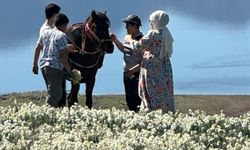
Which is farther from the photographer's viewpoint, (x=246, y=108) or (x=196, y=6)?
(x=196, y=6)

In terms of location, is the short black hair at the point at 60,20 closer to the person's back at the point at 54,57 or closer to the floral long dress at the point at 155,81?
the person's back at the point at 54,57

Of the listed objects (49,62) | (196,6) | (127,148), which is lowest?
(127,148)

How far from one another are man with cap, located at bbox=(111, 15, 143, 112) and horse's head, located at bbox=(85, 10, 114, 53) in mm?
1185

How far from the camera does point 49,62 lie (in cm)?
1591

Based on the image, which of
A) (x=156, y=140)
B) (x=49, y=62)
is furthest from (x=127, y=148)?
(x=49, y=62)

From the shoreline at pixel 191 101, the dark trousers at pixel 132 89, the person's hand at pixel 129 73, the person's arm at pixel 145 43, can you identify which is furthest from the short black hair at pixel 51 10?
the shoreline at pixel 191 101

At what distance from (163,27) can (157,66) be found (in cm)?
62

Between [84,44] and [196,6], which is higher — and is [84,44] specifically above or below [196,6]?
below

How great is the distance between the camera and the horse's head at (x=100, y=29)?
17922 millimetres

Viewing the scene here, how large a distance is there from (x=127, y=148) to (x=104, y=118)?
2447mm

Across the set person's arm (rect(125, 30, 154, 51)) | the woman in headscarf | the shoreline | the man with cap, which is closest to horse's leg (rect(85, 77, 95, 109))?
the man with cap

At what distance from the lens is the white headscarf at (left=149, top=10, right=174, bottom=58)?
14484mm

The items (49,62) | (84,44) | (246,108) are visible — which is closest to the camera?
(49,62)

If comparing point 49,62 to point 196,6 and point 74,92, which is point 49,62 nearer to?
point 74,92
